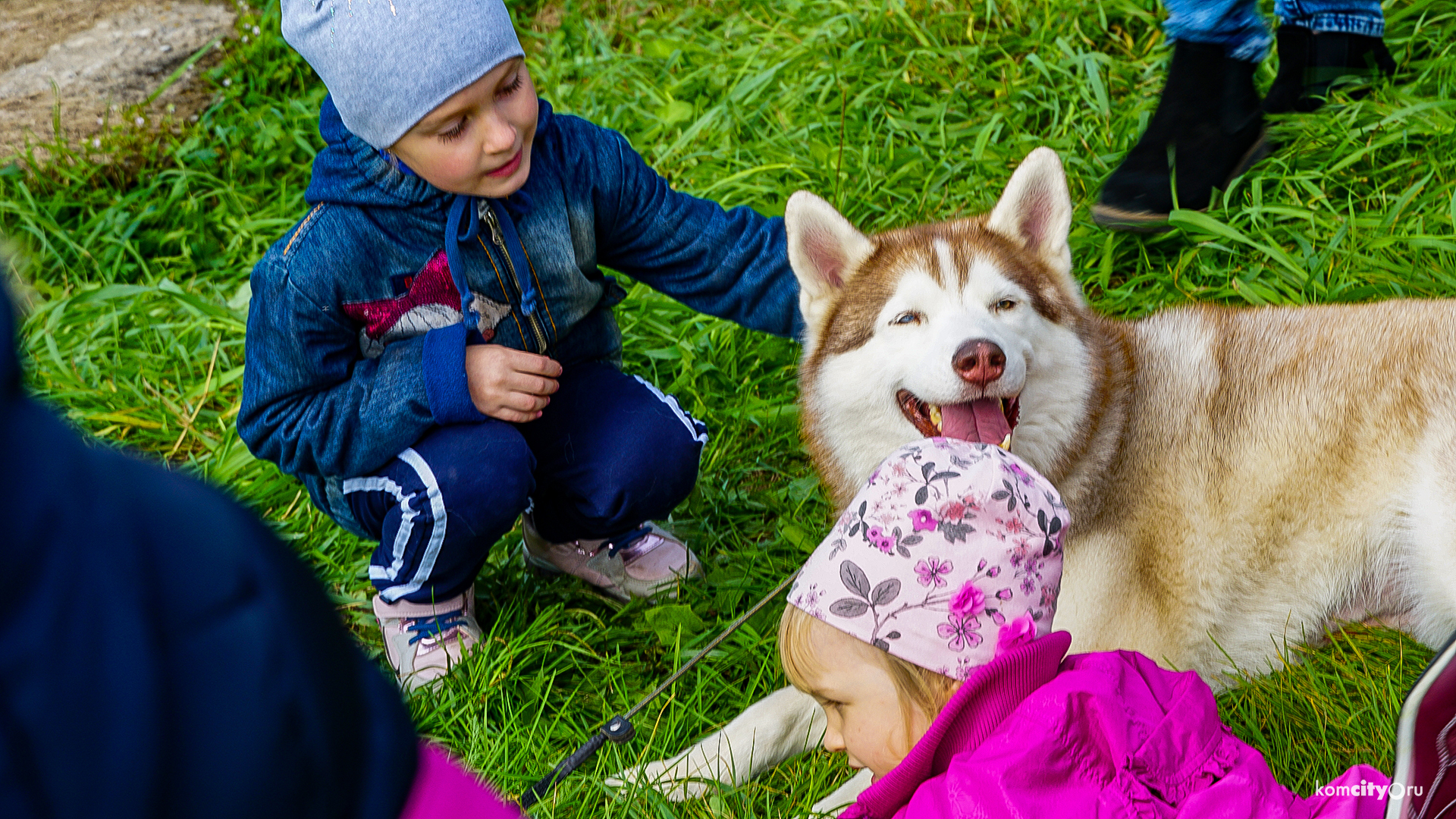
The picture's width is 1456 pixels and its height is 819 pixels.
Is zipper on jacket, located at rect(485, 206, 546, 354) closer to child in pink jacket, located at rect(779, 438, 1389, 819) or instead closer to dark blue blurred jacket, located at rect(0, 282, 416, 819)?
child in pink jacket, located at rect(779, 438, 1389, 819)

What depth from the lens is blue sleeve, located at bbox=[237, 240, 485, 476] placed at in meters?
2.47

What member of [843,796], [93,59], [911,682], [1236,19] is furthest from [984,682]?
[93,59]

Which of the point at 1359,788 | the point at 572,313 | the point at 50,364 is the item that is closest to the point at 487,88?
the point at 572,313

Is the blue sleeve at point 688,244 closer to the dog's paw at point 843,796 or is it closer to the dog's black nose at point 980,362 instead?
the dog's black nose at point 980,362

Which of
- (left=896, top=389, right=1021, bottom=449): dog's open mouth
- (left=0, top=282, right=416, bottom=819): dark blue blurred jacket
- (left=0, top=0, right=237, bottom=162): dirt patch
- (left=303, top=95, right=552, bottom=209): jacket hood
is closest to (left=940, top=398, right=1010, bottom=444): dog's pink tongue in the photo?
(left=896, top=389, right=1021, bottom=449): dog's open mouth

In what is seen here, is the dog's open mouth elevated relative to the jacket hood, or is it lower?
lower

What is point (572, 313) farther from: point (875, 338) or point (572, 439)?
point (875, 338)

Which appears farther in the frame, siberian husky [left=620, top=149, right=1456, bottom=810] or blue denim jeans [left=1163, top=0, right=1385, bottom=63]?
blue denim jeans [left=1163, top=0, right=1385, bottom=63]

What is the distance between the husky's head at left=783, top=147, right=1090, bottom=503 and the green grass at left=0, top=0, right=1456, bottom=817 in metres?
0.55

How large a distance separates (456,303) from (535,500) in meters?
0.66

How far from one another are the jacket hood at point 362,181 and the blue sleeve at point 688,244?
471mm

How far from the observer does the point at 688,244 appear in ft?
9.22

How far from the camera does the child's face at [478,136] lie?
2.29 metres

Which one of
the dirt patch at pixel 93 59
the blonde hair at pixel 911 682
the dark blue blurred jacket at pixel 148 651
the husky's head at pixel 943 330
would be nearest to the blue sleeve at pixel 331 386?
the husky's head at pixel 943 330
